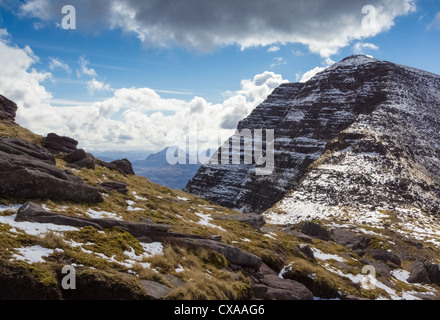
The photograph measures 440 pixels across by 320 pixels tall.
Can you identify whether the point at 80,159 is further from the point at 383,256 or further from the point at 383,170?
the point at 383,170

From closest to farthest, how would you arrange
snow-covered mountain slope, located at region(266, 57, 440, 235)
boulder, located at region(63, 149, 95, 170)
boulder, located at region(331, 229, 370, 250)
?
boulder, located at region(63, 149, 95, 170)
boulder, located at region(331, 229, 370, 250)
snow-covered mountain slope, located at region(266, 57, 440, 235)

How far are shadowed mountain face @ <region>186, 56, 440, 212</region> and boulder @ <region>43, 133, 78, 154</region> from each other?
8264 cm

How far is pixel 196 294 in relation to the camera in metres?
9.96

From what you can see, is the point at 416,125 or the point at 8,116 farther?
the point at 416,125

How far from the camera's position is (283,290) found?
42.8 feet

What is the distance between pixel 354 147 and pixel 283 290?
386ft

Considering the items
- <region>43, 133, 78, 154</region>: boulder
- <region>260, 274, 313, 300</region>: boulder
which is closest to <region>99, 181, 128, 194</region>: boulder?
<region>43, 133, 78, 154</region>: boulder

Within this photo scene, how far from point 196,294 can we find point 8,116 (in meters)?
38.9

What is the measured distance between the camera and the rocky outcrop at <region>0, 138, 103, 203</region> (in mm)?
14727

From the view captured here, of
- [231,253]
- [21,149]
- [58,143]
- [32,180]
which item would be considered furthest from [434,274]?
[58,143]

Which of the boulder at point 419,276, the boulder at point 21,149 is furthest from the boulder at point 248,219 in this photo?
the boulder at point 419,276

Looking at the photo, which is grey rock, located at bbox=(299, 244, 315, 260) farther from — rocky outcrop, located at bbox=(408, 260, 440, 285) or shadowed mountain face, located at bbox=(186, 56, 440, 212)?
shadowed mountain face, located at bbox=(186, 56, 440, 212)

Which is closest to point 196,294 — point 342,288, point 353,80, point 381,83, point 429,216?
point 342,288
